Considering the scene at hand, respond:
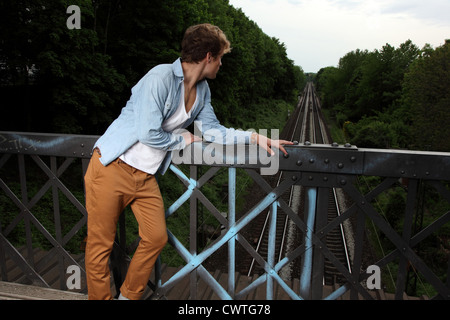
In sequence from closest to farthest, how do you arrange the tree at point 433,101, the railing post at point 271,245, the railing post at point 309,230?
the railing post at point 309,230
the railing post at point 271,245
the tree at point 433,101

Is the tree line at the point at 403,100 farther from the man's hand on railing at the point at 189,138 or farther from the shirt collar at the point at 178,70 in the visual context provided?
the shirt collar at the point at 178,70

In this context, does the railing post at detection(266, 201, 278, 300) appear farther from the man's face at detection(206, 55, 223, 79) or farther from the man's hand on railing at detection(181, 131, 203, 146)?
the man's face at detection(206, 55, 223, 79)

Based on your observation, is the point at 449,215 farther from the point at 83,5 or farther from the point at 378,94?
the point at 378,94

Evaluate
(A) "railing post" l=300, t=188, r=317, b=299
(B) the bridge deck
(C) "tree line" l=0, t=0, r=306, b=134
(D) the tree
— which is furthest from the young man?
(D) the tree

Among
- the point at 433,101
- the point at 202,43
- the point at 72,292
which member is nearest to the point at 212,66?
the point at 202,43

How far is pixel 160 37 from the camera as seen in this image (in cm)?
1923

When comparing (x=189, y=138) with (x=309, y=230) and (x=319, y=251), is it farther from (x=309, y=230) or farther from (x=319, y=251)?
(x=319, y=251)

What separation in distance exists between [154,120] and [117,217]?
0.76 m

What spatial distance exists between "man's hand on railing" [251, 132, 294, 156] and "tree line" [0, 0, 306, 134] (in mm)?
12241

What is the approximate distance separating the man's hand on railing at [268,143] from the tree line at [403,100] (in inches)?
786

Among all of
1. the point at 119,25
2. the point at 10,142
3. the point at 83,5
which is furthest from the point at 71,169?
the point at 10,142

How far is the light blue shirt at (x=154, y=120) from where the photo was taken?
230 cm

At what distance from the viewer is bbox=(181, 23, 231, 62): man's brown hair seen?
2.38 metres

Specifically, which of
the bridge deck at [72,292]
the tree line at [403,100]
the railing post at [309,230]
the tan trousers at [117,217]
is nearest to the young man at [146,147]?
the tan trousers at [117,217]
